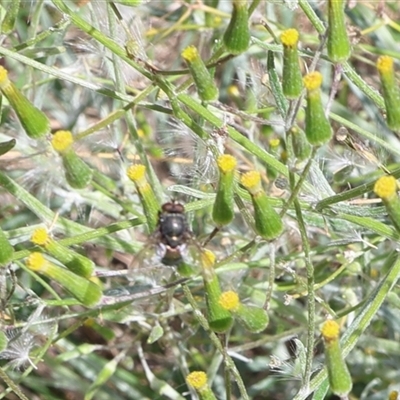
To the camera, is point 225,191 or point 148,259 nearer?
point 225,191

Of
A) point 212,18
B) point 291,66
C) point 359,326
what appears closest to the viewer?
point 291,66

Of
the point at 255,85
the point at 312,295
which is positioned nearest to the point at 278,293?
the point at 255,85

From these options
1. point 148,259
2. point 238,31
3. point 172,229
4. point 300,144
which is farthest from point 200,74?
point 148,259

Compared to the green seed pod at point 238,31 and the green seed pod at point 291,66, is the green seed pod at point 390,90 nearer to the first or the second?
the green seed pod at point 291,66

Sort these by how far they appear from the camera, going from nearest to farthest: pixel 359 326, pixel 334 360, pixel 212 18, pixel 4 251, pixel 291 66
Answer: pixel 334 360 < pixel 291 66 < pixel 4 251 < pixel 359 326 < pixel 212 18

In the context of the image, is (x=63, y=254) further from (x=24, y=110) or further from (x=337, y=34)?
(x=337, y=34)

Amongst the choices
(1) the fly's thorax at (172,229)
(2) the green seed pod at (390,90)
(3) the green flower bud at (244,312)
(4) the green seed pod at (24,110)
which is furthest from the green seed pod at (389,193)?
(4) the green seed pod at (24,110)

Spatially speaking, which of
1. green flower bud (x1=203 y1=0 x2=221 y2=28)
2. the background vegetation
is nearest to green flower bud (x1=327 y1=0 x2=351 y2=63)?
the background vegetation
